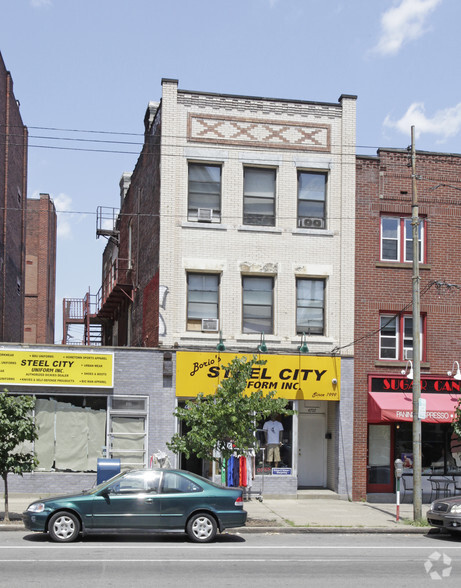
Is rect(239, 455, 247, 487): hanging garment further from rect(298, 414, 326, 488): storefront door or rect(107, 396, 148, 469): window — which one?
rect(107, 396, 148, 469): window

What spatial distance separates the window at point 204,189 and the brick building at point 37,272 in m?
29.6

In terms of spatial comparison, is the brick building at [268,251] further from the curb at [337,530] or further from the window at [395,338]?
the curb at [337,530]

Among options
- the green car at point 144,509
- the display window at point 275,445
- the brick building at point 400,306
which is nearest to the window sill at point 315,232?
the brick building at point 400,306

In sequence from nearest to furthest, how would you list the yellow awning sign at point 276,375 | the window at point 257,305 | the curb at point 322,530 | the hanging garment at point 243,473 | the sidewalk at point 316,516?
the curb at point 322,530 < the sidewalk at point 316,516 < the hanging garment at point 243,473 < the yellow awning sign at point 276,375 < the window at point 257,305

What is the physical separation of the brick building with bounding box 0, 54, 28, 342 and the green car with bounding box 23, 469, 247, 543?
54.2 ft

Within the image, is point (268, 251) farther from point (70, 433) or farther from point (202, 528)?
point (202, 528)

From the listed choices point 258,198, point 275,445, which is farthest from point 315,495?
point 258,198

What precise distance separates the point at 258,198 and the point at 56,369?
7556 millimetres

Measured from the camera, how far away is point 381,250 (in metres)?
23.4

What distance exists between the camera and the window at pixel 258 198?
2309 centimetres

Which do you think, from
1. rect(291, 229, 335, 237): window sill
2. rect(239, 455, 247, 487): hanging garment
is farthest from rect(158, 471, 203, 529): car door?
rect(291, 229, 335, 237): window sill

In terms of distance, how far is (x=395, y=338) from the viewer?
23281 millimetres

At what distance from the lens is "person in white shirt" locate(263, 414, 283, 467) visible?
73.8 feet
